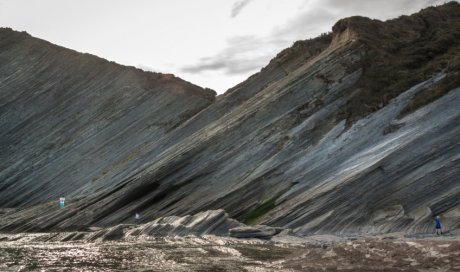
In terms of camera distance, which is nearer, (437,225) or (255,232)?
(437,225)

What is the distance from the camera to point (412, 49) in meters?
58.1

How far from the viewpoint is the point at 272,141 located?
52.8 m

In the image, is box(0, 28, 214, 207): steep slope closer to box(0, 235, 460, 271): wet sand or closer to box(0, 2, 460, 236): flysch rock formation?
box(0, 2, 460, 236): flysch rock formation

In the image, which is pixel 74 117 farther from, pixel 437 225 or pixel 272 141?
pixel 437 225

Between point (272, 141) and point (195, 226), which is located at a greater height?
point (272, 141)

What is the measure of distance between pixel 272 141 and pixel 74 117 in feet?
139

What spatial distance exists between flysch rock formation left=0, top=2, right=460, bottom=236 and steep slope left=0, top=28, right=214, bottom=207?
24 cm

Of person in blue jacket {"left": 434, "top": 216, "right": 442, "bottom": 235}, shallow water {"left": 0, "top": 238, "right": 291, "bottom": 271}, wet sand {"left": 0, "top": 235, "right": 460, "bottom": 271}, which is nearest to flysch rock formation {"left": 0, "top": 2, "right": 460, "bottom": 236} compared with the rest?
person in blue jacket {"left": 434, "top": 216, "right": 442, "bottom": 235}

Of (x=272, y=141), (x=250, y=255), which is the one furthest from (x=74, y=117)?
(x=250, y=255)

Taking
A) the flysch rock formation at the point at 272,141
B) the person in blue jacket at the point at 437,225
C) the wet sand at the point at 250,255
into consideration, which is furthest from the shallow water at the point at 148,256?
the person in blue jacket at the point at 437,225

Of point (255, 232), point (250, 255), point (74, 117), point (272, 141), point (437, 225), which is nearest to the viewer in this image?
point (250, 255)

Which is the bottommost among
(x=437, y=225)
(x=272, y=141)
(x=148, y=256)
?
(x=437, y=225)

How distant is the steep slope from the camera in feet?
237

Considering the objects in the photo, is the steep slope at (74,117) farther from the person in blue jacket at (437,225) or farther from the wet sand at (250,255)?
the person in blue jacket at (437,225)
